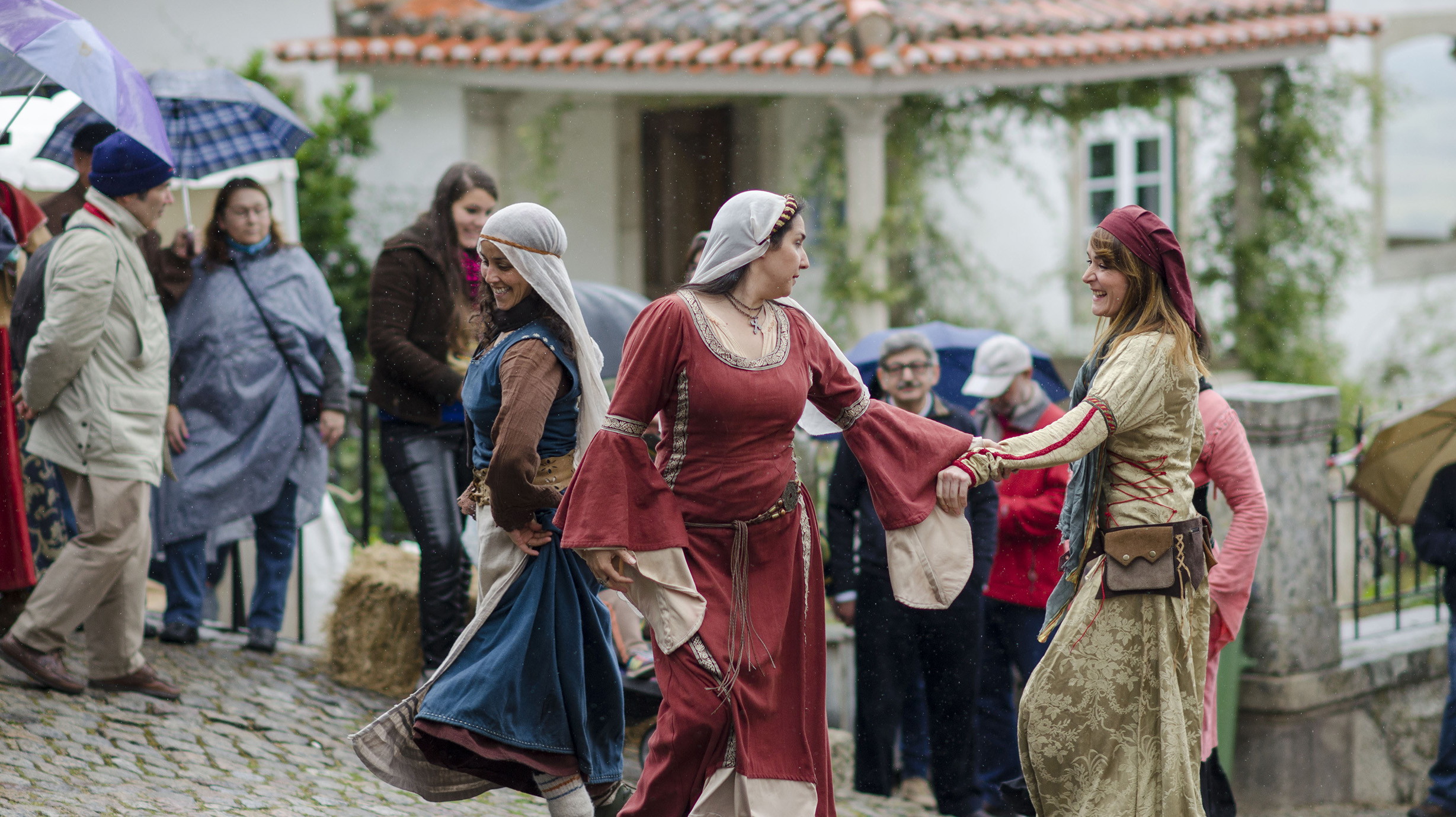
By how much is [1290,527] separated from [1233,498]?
1828mm

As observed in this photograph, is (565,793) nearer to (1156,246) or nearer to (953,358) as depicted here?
(1156,246)

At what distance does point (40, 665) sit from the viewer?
4.86 metres

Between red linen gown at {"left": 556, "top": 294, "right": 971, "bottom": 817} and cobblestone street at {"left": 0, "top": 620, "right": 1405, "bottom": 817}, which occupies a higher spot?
red linen gown at {"left": 556, "top": 294, "right": 971, "bottom": 817}

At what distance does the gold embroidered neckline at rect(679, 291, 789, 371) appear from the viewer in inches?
144

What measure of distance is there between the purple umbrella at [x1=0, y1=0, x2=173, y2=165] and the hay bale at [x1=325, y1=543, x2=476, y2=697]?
1.90 m

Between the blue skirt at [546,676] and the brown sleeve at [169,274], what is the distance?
8.78ft

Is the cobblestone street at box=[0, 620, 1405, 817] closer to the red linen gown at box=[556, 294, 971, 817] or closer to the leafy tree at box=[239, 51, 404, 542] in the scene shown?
the red linen gown at box=[556, 294, 971, 817]

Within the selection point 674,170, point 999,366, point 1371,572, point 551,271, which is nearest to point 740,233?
point 551,271

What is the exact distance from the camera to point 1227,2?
1168 centimetres

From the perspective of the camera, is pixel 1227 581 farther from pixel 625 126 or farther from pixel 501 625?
pixel 625 126

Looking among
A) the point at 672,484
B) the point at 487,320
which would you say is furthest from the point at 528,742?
the point at 487,320

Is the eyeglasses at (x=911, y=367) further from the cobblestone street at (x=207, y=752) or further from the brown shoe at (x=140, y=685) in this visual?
the brown shoe at (x=140, y=685)

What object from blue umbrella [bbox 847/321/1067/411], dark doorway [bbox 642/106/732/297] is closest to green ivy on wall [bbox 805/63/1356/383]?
dark doorway [bbox 642/106/732/297]

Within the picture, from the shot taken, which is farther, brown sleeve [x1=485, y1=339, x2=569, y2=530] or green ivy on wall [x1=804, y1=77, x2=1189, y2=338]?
green ivy on wall [x1=804, y1=77, x2=1189, y2=338]
